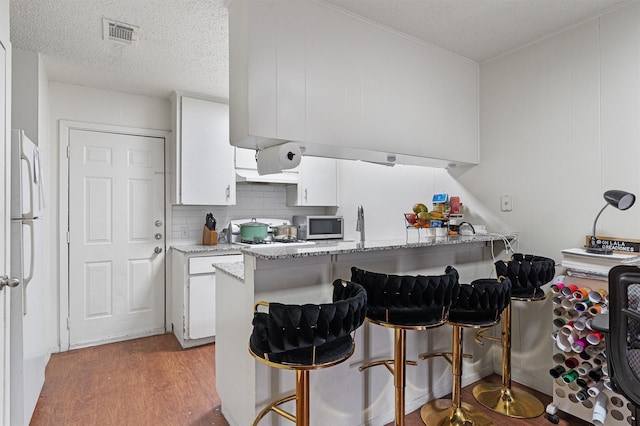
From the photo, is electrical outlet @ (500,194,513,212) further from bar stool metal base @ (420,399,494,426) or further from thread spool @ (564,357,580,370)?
bar stool metal base @ (420,399,494,426)

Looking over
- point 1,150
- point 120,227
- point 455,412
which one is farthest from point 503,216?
point 120,227

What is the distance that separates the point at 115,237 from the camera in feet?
11.2

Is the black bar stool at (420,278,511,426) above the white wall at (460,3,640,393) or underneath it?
underneath

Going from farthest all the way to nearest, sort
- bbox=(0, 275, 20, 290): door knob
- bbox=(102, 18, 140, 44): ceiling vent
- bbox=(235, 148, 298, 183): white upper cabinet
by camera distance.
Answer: bbox=(235, 148, 298, 183): white upper cabinet
bbox=(102, 18, 140, 44): ceiling vent
bbox=(0, 275, 20, 290): door knob

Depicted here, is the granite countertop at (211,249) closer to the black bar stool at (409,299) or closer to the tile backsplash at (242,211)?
the tile backsplash at (242,211)

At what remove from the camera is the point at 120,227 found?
3.43 meters

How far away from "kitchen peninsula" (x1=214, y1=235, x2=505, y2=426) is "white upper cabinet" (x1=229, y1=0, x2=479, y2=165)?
674 millimetres

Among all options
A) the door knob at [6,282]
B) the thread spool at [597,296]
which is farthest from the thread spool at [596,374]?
the door knob at [6,282]

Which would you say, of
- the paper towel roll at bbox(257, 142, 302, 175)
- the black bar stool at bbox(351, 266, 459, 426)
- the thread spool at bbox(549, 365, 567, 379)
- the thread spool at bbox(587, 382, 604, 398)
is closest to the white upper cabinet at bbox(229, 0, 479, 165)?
the paper towel roll at bbox(257, 142, 302, 175)

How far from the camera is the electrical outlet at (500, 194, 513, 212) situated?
2639mm

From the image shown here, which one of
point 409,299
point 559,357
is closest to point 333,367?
point 409,299

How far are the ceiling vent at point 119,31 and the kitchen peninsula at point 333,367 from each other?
1.70m

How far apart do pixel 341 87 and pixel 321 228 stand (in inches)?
83.1

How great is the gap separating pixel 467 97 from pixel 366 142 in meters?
1.15
